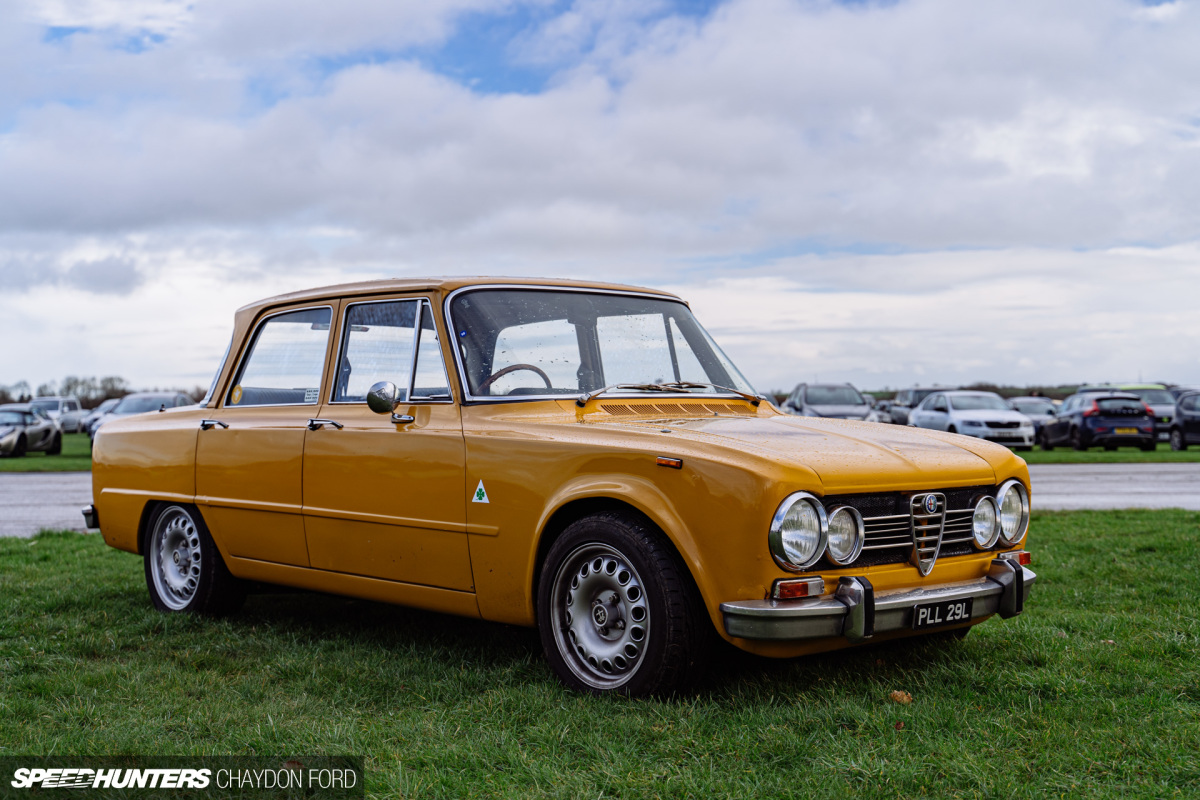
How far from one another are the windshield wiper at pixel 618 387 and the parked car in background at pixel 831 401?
21108mm

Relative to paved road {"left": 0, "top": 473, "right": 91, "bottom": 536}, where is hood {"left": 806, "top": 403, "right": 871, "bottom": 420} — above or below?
above

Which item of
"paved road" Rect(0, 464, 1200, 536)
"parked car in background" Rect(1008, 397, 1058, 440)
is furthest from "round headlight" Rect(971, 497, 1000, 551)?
"parked car in background" Rect(1008, 397, 1058, 440)

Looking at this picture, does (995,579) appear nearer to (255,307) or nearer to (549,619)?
(549,619)

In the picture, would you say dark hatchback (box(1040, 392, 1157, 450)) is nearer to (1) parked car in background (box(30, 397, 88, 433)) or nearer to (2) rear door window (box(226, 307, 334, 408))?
(2) rear door window (box(226, 307, 334, 408))

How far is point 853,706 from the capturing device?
4.15 m

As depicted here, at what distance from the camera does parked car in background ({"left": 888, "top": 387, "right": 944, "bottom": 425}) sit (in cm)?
3669

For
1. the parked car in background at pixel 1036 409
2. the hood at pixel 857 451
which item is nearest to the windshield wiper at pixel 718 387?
the hood at pixel 857 451

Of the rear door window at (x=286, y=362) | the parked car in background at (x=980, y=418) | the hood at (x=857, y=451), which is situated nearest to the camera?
the hood at (x=857, y=451)

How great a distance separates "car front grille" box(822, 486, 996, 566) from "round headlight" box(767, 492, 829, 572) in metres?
0.08

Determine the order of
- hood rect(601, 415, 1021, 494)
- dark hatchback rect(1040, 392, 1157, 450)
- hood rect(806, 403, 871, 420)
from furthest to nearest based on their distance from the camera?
dark hatchback rect(1040, 392, 1157, 450) < hood rect(806, 403, 871, 420) < hood rect(601, 415, 1021, 494)

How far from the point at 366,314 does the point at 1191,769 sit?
4.22 m

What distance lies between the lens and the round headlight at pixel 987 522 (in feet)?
15.4

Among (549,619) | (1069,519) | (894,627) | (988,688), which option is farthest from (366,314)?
(1069,519)

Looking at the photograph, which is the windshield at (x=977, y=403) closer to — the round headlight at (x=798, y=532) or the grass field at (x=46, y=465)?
the grass field at (x=46, y=465)
